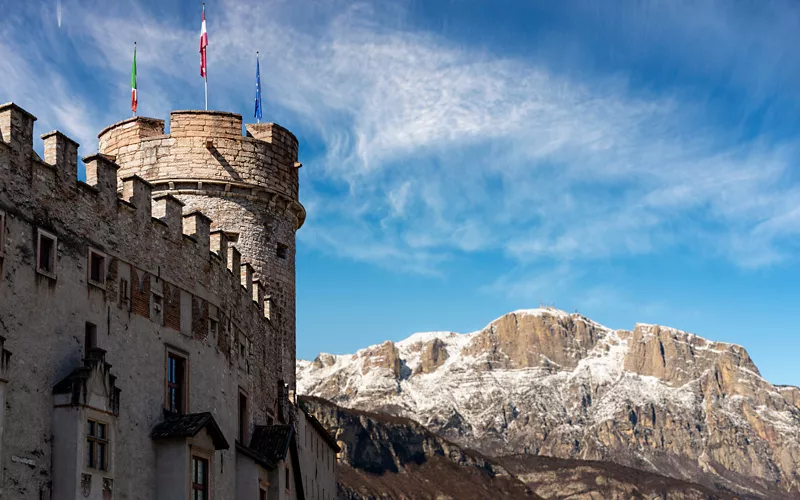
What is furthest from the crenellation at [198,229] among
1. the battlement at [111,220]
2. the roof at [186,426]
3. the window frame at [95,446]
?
the window frame at [95,446]

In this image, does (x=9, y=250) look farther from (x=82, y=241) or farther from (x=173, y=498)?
(x=173, y=498)

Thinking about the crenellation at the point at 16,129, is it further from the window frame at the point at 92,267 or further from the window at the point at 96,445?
the window at the point at 96,445

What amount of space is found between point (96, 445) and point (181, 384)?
4583 mm

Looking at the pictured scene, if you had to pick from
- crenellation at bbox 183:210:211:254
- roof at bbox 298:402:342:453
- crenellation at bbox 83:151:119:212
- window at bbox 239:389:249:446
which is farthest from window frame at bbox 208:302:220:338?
roof at bbox 298:402:342:453

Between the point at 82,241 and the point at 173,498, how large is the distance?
618cm

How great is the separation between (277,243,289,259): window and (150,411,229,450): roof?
10749 millimetres

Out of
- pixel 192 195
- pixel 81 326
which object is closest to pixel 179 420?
pixel 81 326

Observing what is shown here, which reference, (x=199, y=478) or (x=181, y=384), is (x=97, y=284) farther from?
(x=199, y=478)

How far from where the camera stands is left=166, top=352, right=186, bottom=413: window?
82.8ft

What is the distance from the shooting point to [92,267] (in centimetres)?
2238

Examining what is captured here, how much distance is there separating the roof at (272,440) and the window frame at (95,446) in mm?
9586

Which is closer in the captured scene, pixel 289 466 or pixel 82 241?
pixel 82 241

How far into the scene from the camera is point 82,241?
21984mm

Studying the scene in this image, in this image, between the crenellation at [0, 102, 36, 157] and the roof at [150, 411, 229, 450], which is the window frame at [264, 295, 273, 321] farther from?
the crenellation at [0, 102, 36, 157]
